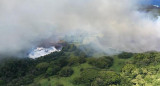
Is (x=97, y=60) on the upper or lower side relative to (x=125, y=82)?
upper

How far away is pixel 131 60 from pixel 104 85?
5.14m

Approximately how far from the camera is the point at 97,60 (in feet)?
83.1

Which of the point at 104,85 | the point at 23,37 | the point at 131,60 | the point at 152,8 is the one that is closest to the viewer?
the point at 104,85

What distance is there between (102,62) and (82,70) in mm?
2126

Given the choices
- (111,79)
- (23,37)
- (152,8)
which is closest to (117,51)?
(111,79)

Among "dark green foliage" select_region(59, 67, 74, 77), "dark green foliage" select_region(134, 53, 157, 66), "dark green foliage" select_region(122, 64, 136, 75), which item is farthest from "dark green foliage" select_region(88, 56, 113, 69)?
"dark green foliage" select_region(134, 53, 157, 66)

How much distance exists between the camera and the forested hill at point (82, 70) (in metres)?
22.2

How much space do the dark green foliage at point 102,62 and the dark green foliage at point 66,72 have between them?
2.39 m

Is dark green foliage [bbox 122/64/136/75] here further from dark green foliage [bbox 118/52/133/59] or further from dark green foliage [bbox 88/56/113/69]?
dark green foliage [bbox 118/52/133/59]

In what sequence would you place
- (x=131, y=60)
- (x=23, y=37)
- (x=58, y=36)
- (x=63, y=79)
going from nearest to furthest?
(x=63, y=79) < (x=131, y=60) < (x=23, y=37) < (x=58, y=36)

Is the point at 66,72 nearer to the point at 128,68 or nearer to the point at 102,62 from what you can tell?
the point at 102,62

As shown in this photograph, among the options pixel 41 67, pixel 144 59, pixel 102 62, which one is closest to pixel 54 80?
pixel 41 67

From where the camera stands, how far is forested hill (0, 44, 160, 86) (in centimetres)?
2220

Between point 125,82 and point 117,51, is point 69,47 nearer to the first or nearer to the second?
point 117,51
